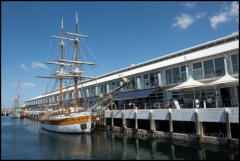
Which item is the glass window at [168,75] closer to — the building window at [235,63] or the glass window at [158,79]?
the glass window at [158,79]

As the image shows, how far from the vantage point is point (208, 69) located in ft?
69.8

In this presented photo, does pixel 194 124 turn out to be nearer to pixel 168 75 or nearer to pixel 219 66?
pixel 219 66

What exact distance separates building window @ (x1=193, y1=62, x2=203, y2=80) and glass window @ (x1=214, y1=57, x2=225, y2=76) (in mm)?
1781

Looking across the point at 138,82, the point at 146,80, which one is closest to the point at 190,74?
the point at 146,80

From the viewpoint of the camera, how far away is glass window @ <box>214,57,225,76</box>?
20062 mm

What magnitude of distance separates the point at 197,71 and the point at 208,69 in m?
1.36

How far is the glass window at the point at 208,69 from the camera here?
20.9m

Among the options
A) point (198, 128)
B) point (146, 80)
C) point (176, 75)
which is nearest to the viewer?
point (198, 128)

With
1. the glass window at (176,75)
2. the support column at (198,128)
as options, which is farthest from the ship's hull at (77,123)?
the support column at (198,128)

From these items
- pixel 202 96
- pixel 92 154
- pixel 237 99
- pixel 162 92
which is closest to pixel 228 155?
pixel 237 99

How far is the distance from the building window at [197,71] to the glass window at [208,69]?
50cm

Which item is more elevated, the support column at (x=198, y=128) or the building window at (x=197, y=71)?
the building window at (x=197, y=71)

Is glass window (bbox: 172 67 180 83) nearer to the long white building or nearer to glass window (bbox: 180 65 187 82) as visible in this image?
the long white building

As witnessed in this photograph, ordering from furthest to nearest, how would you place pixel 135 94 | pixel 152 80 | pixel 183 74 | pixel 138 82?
pixel 138 82 → pixel 135 94 → pixel 152 80 → pixel 183 74
